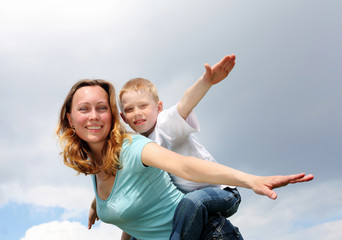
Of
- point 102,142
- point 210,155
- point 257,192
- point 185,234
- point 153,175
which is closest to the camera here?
point 257,192

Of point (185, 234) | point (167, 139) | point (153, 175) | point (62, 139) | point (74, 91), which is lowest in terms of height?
point (185, 234)

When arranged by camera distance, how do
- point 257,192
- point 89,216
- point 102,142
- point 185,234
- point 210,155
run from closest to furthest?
point 257,192
point 185,234
point 102,142
point 210,155
point 89,216

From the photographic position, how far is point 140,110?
4.46 meters

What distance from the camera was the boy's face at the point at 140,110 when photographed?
14.5 feet

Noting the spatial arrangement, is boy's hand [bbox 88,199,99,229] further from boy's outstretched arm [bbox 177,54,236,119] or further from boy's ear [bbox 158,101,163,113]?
boy's outstretched arm [bbox 177,54,236,119]

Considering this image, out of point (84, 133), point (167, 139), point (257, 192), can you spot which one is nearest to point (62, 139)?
point (84, 133)

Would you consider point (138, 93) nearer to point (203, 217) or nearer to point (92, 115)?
point (92, 115)

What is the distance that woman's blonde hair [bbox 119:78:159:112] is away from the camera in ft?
15.3

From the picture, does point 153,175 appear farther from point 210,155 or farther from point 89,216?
point 89,216

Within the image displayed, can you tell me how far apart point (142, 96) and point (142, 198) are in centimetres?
149

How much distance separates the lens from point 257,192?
2.35 metres

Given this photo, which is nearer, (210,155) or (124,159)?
(124,159)

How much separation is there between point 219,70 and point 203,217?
1493 millimetres

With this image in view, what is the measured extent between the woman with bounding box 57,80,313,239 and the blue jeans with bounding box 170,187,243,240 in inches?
1.3
